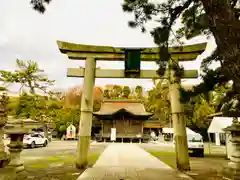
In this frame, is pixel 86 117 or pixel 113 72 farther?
pixel 113 72

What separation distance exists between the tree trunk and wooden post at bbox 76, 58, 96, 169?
5464 mm

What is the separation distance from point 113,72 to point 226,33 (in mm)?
5577

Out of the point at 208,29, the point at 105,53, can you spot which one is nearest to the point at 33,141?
the point at 105,53

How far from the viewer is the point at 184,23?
5086mm

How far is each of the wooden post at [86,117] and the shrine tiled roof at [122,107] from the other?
1936cm

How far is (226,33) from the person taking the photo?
2.92m

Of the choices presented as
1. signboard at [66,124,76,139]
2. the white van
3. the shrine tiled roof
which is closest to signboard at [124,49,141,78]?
the white van

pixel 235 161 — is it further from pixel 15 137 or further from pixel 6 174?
pixel 15 137

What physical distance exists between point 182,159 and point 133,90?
39.7 m

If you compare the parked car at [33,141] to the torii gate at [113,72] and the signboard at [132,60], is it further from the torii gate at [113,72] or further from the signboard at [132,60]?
the signboard at [132,60]

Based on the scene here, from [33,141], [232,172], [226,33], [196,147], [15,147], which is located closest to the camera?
[226,33]

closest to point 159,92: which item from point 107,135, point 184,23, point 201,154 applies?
point 107,135

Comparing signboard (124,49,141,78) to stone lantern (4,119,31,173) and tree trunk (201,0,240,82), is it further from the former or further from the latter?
tree trunk (201,0,240,82)

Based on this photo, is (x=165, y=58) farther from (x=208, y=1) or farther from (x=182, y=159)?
(x=182, y=159)
